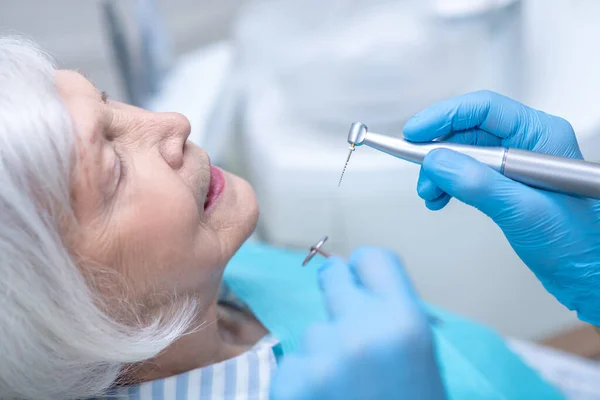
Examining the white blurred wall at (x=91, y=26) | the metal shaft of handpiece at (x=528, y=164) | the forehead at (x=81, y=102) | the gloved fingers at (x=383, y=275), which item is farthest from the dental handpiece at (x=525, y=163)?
the white blurred wall at (x=91, y=26)

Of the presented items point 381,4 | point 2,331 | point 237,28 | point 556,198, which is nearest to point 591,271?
point 556,198

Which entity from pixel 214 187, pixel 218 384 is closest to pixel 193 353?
pixel 218 384

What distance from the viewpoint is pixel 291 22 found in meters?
1.42

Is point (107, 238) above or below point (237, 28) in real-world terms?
below

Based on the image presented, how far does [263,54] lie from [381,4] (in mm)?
325

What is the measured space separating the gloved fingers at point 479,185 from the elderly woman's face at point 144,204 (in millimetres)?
277

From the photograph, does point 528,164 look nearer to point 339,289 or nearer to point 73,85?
point 339,289

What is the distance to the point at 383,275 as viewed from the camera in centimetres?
65

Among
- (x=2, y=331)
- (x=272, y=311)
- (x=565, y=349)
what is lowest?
(x=565, y=349)

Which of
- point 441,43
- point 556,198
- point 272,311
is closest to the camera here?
point 556,198

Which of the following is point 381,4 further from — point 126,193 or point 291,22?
point 126,193

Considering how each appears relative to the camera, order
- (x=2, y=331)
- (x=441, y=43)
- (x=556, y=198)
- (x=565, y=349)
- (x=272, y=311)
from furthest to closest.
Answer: (x=565, y=349), (x=441, y=43), (x=272, y=311), (x=556, y=198), (x=2, y=331)

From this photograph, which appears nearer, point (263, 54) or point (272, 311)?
point (272, 311)

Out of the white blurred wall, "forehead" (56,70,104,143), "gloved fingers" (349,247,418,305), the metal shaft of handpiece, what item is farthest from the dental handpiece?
the white blurred wall
